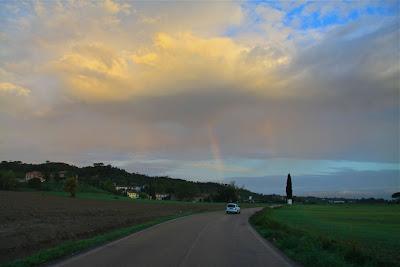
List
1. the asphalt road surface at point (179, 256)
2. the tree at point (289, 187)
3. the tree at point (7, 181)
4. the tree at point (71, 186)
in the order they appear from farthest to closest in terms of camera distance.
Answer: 1. the tree at point (289, 187)
2. the tree at point (71, 186)
3. the tree at point (7, 181)
4. the asphalt road surface at point (179, 256)

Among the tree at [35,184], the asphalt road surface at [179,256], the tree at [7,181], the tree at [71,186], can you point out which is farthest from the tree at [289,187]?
the asphalt road surface at [179,256]

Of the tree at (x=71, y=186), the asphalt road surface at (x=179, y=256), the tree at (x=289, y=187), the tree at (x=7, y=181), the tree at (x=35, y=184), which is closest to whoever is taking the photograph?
the asphalt road surface at (x=179, y=256)

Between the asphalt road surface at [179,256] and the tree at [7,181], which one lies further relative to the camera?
the tree at [7,181]

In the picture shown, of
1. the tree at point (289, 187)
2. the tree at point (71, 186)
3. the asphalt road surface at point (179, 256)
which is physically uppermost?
the tree at point (289, 187)

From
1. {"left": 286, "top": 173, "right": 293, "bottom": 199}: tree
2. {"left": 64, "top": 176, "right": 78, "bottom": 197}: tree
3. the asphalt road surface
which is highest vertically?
{"left": 286, "top": 173, "right": 293, "bottom": 199}: tree

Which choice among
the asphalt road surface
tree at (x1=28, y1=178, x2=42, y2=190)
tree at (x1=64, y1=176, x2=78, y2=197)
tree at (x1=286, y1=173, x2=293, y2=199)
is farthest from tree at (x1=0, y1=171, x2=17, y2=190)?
the asphalt road surface

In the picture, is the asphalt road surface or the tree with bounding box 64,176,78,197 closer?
the asphalt road surface

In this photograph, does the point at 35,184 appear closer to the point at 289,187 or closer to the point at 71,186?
the point at 71,186

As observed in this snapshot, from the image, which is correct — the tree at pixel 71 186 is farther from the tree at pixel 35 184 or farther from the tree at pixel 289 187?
the tree at pixel 289 187

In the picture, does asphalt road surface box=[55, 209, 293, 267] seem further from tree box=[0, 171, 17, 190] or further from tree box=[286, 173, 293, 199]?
tree box=[286, 173, 293, 199]

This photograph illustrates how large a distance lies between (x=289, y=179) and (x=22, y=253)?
16824cm

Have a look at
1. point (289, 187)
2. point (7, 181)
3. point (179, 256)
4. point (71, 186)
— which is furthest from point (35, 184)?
point (179, 256)

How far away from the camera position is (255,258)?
615 inches

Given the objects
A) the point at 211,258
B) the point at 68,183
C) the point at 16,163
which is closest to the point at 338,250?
the point at 211,258
